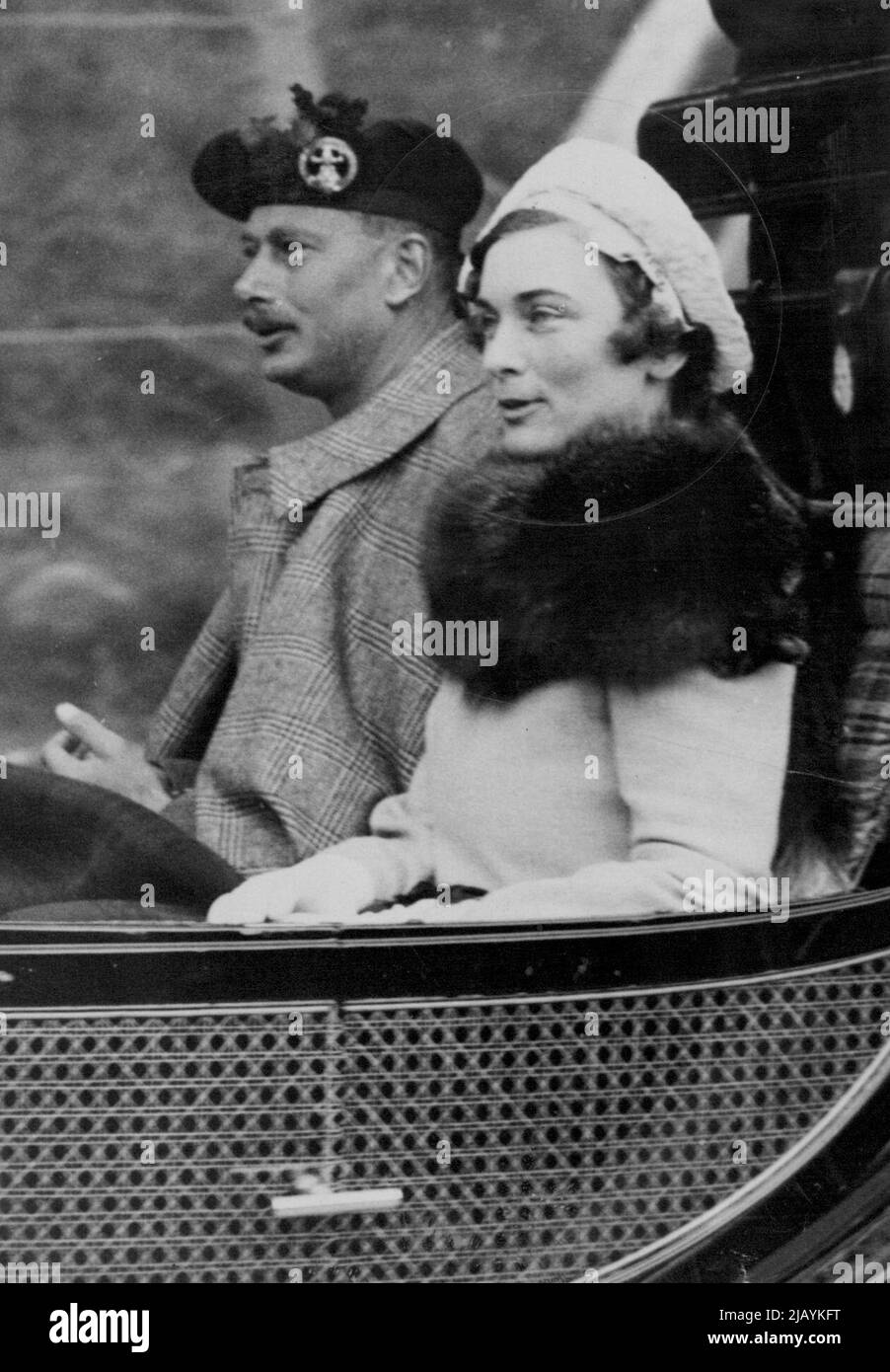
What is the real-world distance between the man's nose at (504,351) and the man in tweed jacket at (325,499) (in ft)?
0.17

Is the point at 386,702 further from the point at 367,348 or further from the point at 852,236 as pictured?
the point at 852,236

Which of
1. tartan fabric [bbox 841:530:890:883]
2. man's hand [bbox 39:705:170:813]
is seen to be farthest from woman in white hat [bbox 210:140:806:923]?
man's hand [bbox 39:705:170:813]

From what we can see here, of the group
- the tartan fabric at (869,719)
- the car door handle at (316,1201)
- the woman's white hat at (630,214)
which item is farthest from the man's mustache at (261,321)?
the car door handle at (316,1201)

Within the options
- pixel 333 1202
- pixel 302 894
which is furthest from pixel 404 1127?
pixel 302 894

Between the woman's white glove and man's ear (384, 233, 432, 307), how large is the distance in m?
1.08

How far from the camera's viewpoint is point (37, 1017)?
319 centimetres

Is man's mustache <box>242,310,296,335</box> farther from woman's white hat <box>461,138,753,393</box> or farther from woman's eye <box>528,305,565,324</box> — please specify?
woman's eye <box>528,305,565,324</box>

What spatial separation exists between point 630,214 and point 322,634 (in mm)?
982

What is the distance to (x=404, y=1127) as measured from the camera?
127 inches

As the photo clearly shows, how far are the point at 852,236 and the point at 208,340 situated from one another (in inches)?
49.5

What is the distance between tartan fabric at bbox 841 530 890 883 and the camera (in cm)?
331

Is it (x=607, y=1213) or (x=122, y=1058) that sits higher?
(x=122, y=1058)

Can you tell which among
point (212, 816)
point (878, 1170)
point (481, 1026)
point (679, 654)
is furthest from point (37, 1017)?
point (878, 1170)

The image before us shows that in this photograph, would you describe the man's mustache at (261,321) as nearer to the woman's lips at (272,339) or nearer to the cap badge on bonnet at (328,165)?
the woman's lips at (272,339)
